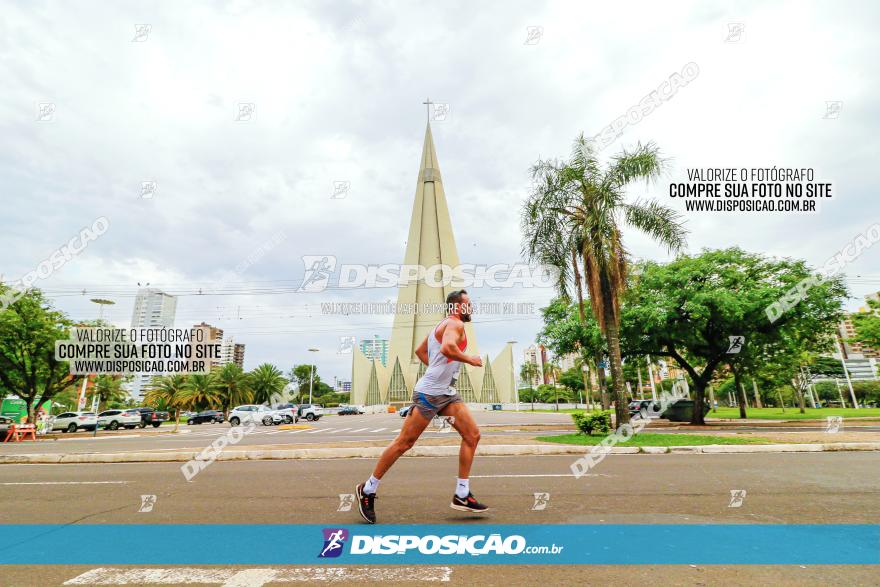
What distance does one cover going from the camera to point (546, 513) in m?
4.22

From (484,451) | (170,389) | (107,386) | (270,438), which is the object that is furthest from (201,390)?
(484,451)

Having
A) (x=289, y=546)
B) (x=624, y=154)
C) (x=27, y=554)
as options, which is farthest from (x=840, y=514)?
(x=624, y=154)

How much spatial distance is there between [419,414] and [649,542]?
2116mm

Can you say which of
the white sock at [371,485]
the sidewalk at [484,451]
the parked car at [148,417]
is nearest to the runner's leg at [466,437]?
the white sock at [371,485]

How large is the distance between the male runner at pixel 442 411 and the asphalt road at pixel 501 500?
0.29 metres

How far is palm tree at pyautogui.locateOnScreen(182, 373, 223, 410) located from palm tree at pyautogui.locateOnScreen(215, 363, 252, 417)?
2.06 ft

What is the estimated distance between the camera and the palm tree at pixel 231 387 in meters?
53.3

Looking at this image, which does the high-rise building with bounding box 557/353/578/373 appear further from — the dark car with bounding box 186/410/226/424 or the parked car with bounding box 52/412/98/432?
the parked car with bounding box 52/412/98/432

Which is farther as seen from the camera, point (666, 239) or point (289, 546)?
point (666, 239)

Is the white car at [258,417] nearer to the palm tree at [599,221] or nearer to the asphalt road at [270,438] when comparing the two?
the asphalt road at [270,438]

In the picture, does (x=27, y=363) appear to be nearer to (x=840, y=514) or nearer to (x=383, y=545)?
(x=383, y=545)

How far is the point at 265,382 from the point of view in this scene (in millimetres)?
59375

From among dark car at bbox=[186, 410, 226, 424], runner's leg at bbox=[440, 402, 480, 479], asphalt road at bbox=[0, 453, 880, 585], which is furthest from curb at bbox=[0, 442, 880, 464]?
dark car at bbox=[186, 410, 226, 424]

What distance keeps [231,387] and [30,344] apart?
1189 inches
